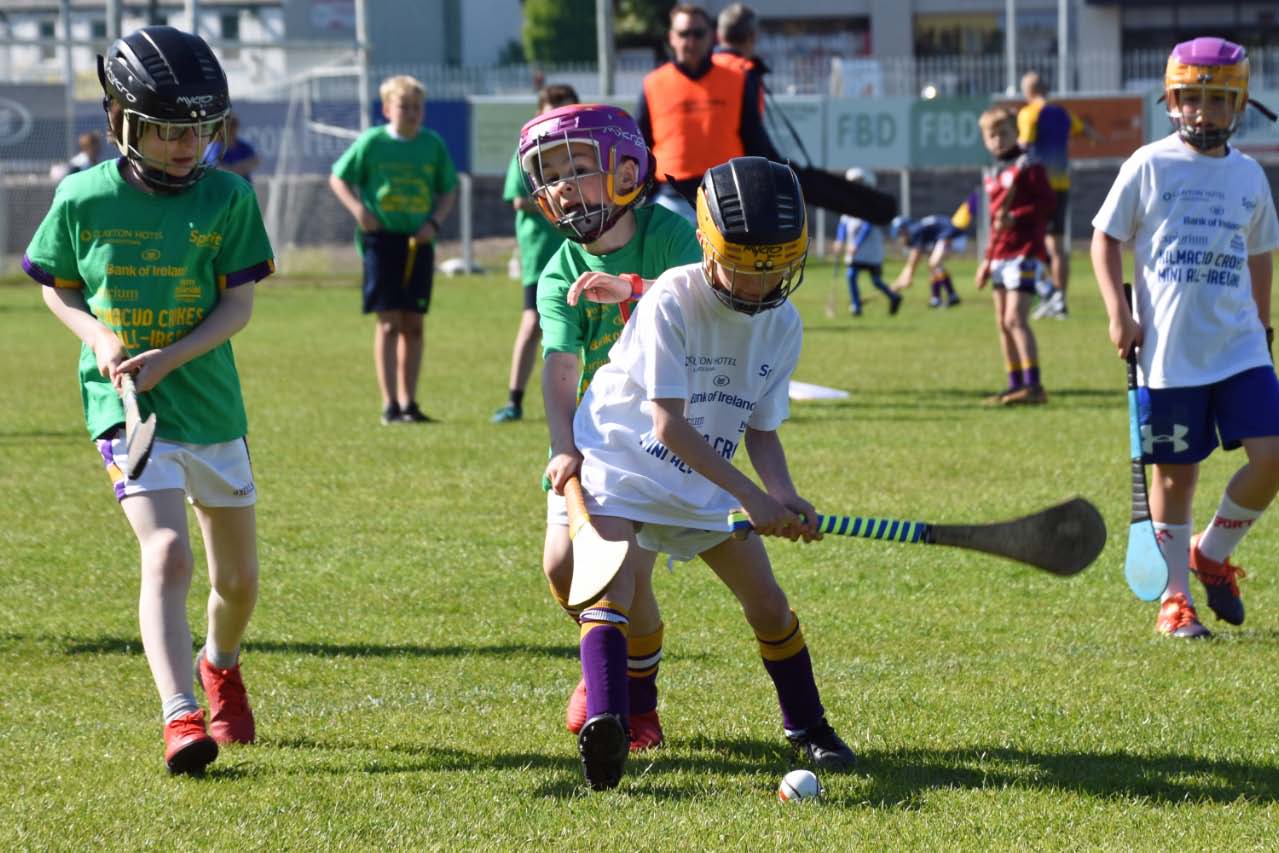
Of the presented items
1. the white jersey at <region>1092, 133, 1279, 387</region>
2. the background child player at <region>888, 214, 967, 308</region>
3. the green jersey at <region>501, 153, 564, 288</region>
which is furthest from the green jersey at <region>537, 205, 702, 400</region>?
the background child player at <region>888, 214, 967, 308</region>

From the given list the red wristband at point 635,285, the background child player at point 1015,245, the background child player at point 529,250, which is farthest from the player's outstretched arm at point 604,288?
the background child player at point 1015,245

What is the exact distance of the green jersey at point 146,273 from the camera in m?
4.27

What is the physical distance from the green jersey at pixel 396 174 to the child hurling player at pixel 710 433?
255 inches

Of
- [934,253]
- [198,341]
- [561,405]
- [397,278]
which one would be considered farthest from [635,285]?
[934,253]

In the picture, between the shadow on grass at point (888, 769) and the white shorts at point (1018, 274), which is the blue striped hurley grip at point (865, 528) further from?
the white shorts at point (1018, 274)

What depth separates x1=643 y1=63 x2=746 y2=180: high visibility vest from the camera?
979cm

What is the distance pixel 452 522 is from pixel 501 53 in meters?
43.8

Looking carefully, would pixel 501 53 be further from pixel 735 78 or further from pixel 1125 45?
pixel 735 78

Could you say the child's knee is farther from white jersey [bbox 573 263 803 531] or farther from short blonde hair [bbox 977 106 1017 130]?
short blonde hair [bbox 977 106 1017 130]

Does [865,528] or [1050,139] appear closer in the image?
[865,528]

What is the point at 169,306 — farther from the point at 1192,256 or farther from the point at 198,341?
the point at 1192,256

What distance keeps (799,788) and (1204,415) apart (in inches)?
87.1

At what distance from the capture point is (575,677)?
5164 millimetres

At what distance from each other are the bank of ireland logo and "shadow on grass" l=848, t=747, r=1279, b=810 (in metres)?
1.44
